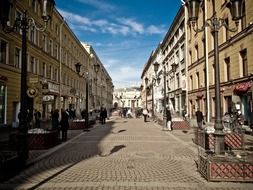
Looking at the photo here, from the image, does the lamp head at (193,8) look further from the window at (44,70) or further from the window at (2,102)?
the window at (44,70)

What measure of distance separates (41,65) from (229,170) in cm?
Result: 2783

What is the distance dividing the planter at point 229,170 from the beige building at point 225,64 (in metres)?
12.7

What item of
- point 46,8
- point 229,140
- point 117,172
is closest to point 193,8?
point 46,8

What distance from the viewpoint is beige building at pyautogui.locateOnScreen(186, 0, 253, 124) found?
19.1 meters

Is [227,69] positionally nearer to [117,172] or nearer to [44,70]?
[117,172]

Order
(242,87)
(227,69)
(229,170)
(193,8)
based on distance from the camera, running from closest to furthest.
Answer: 1. (229,170)
2. (193,8)
3. (242,87)
4. (227,69)

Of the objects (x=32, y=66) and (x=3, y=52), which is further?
(x=32, y=66)

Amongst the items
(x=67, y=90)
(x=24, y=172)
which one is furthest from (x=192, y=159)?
(x=67, y=90)

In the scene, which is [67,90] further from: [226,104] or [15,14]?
[226,104]

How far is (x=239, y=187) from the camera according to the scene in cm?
625

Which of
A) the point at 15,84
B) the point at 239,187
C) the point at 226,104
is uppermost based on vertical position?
the point at 15,84

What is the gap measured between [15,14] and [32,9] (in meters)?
4.57

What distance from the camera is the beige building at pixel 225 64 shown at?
19094mm

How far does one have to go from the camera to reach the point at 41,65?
31562mm
